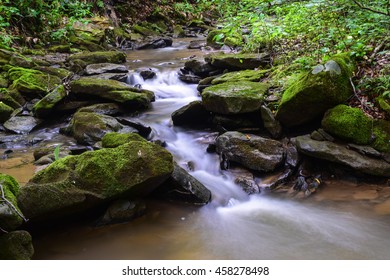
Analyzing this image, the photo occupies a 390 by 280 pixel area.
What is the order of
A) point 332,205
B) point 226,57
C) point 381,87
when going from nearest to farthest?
point 332,205 < point 381,87 < point 226,57

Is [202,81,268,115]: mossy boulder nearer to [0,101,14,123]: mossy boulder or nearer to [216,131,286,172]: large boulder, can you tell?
[216,131,286,172]: large boulder

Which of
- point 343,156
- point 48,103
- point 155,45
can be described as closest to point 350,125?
point 343,156

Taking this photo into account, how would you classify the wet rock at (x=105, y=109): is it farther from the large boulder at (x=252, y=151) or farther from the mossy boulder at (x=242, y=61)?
the mossy boulder at (x=242, y=61)

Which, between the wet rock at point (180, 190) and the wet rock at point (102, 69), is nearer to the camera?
the wet rock at point (180, 190)

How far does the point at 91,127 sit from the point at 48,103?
1606 millimetres

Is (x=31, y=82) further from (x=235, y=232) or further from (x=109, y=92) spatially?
(x=235, y=232)

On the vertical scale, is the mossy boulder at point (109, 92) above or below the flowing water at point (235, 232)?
above

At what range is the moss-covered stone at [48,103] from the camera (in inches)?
270

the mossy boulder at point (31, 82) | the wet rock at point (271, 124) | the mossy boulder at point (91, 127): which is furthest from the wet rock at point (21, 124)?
the wet rock at point (271, 124)

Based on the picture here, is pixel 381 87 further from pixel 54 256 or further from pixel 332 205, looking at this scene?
pixel 54 256

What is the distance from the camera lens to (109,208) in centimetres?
383

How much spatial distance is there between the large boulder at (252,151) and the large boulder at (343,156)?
1.28 ft
